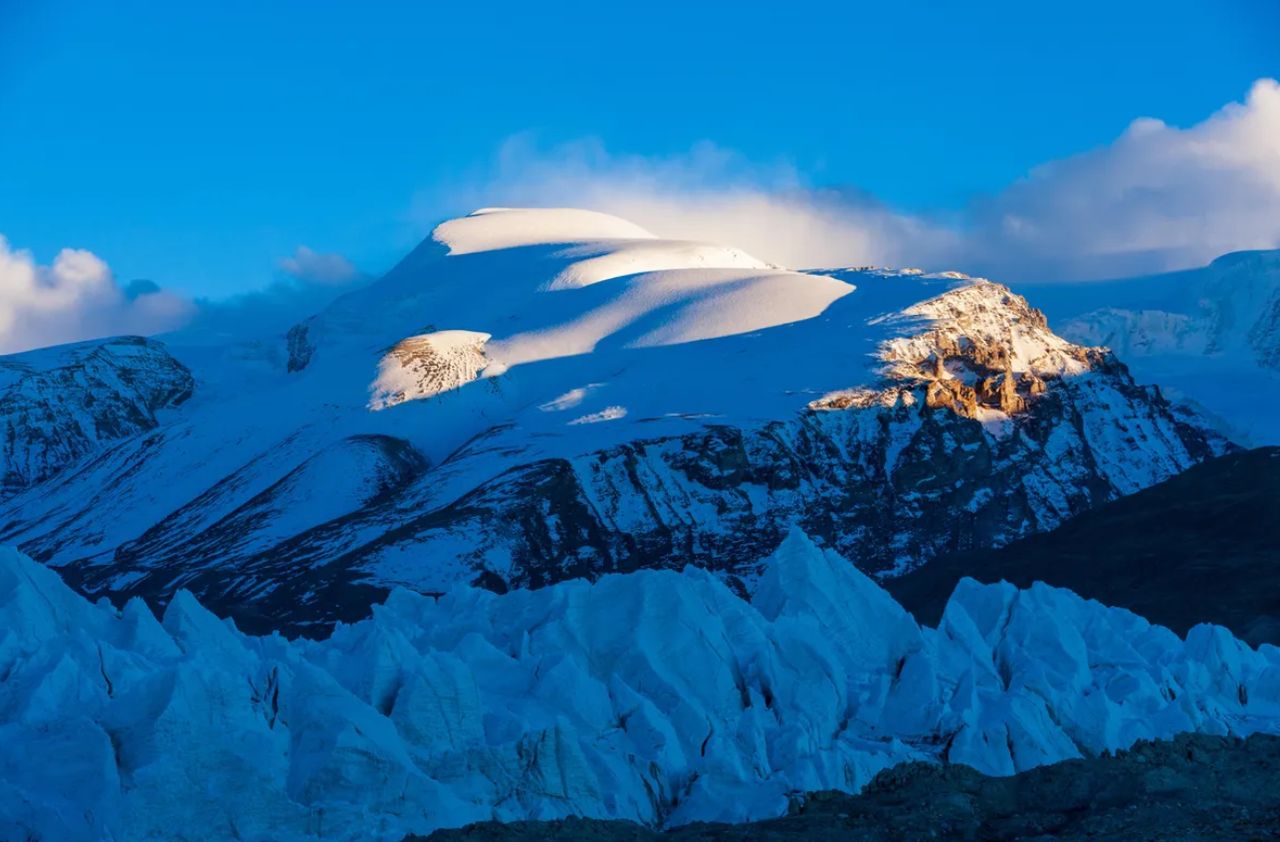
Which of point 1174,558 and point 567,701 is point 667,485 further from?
point 567,701

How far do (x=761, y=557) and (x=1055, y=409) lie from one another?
158ft

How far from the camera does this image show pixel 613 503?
167 meters

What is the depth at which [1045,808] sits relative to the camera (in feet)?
125

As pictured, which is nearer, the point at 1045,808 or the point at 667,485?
the point at 1045,808

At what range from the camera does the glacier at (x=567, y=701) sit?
1630 inches

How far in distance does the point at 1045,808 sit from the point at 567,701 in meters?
17.9

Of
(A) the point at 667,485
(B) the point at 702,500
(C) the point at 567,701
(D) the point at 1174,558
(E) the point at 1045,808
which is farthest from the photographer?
(A) the point at 667,485

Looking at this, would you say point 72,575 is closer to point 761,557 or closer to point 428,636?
point 761,557

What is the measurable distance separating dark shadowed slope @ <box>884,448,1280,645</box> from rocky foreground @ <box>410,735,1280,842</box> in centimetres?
6772

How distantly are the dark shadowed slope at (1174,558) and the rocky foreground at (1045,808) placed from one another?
67718 mm

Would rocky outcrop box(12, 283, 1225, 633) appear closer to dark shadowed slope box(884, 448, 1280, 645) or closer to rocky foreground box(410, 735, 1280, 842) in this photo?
dark shadowed slope box(884, 448, 1280, 645)

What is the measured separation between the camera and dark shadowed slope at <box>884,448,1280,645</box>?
375 feet

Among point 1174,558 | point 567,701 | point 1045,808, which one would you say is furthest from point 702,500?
point 1045,808

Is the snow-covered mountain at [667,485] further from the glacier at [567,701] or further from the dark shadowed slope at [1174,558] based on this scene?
the glacier at [567,701]
